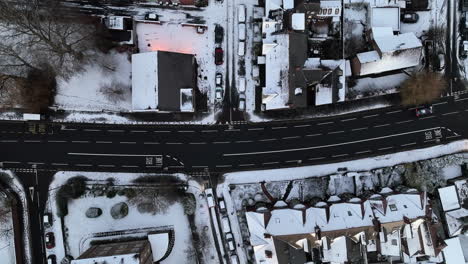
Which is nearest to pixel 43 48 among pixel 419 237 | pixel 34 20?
pixel 34 20

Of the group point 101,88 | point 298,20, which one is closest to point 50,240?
point 101,88

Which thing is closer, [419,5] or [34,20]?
[34,20]

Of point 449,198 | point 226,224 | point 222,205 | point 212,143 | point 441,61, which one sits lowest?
point 226,224

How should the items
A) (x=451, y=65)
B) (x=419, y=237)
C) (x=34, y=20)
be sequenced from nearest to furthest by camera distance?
(x=34, y=20) < (x=419, y=237) < (x=451, y=65)

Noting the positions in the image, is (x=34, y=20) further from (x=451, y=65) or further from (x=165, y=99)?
(x=451, y=65)

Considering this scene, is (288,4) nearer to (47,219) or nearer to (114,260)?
(114,260)

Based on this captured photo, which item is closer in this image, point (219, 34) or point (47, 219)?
point (47, 219)

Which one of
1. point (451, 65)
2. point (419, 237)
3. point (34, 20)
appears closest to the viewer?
point (34, 20)

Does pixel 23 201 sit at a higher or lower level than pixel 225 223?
higher
